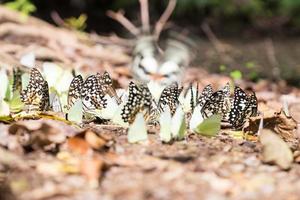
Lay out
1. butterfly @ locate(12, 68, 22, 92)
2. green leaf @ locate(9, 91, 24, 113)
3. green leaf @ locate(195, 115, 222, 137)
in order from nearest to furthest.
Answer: green leaf @ locate(195, 115, 222, 137), green leaf @ locate(9, 91, 24, 113), butterfly @ locate(12, 68, 22, 92)

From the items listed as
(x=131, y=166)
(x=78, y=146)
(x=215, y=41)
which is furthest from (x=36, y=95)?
(x=215, y=41)

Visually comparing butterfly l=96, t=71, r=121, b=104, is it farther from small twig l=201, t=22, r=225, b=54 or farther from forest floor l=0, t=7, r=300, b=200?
small twig l=201, t=22, r=225, b=54

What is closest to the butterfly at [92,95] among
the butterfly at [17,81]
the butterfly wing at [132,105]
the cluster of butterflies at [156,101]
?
the cluster of butterflies at [156,101]

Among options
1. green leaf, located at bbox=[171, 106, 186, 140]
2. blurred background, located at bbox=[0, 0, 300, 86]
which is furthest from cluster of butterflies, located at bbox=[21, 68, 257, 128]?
blurred background, located at bbox=[0, 0, 300, 86]

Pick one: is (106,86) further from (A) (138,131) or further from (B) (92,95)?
(A) (138,131)

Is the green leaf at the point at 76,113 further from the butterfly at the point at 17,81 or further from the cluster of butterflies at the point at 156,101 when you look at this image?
the butterfly at the point at 17,81

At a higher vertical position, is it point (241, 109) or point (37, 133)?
point (241, 109)
